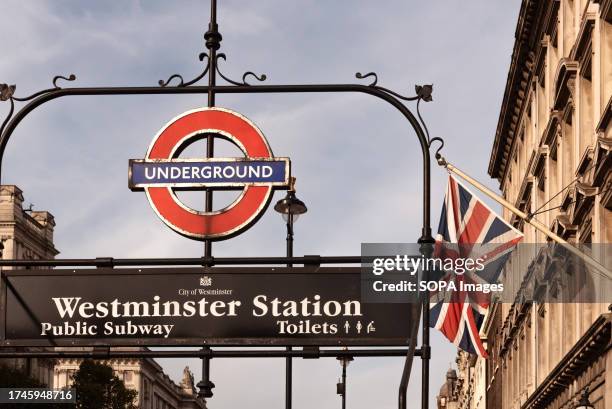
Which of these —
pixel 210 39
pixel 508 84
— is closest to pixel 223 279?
pixel 210 39

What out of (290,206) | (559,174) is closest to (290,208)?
(290,206)

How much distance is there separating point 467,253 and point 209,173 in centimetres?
447

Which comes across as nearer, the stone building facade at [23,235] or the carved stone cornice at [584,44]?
the carved stone cornice at [584,44]

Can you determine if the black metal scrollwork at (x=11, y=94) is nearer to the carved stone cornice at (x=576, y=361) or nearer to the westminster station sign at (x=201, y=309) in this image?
the westminster station sign at (x=201, y=309)

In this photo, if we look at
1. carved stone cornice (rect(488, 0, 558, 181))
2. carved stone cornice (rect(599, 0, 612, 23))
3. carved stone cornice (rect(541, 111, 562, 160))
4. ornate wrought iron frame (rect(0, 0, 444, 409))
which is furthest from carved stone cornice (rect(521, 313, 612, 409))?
ornate wrought iron frame (rect(0, 0, 444, 409))

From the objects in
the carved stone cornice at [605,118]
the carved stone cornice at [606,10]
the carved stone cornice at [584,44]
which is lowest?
the carved stone cornice at [605,118]

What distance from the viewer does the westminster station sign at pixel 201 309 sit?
1464cm

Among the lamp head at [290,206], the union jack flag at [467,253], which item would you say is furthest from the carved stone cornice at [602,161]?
the union jack flag at [467,253]

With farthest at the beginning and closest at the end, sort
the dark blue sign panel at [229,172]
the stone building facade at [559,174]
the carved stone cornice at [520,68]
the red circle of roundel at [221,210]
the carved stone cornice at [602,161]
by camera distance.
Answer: the carved stone cornice at [520,68] → the stone building facade at [559,174] → the carved stone cornice at [602,161] → the red circle of roundel at [221,210] → the dark blue sign panel at [229,172]

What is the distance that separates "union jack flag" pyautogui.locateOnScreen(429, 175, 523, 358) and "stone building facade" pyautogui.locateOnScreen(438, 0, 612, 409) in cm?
1024

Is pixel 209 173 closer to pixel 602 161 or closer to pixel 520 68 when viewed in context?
pixel 602 161

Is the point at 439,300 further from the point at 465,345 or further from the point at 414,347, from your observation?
the point at 414,347

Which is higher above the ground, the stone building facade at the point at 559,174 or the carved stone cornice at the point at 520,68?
the carved stone cornice at the point at 520,68

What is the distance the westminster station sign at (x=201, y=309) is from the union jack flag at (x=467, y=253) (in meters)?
1.51
